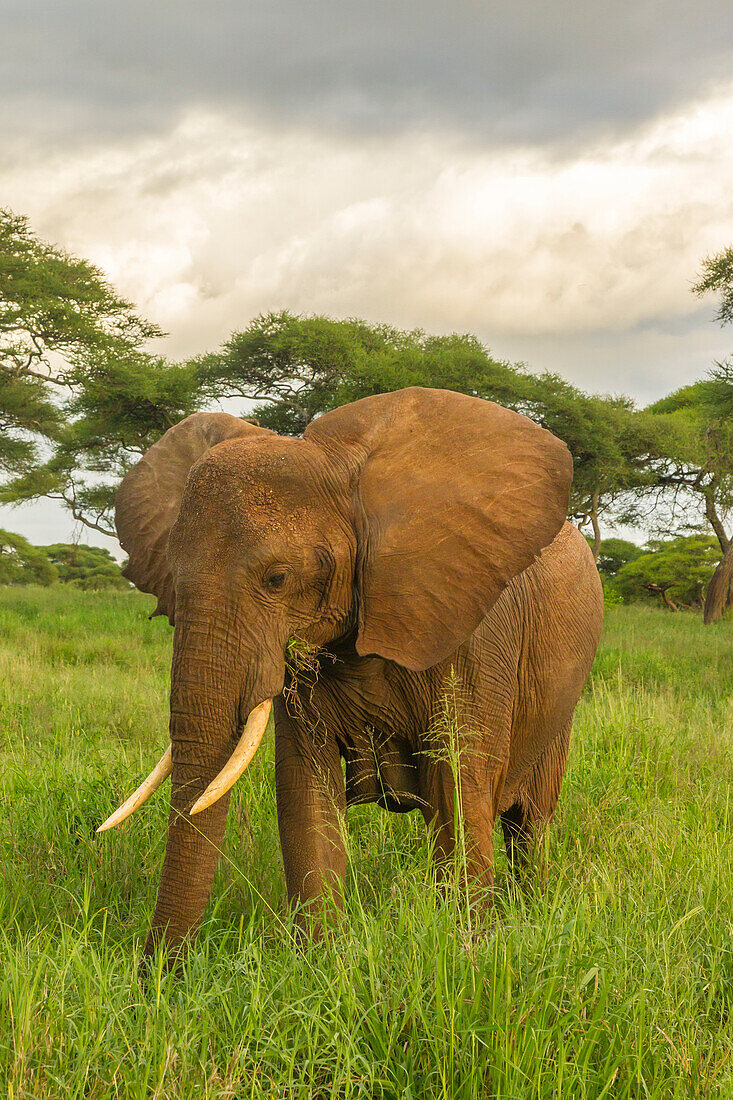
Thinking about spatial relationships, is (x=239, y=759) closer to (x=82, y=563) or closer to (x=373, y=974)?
(x=373, y=974)

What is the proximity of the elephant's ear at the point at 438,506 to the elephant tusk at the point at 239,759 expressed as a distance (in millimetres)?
339

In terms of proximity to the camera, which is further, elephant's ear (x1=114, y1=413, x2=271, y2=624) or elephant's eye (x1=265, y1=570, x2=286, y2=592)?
elephant's ear (x1=114, y1=413, x2=271, y2=624)

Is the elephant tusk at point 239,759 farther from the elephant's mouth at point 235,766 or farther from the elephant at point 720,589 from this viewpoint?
the elephant at point 720,589

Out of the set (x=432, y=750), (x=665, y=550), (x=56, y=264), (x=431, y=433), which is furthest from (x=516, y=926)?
(x=665, y=550)

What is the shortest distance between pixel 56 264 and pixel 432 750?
22.4 m

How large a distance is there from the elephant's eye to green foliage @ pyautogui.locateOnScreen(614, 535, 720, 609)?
28.6 metres

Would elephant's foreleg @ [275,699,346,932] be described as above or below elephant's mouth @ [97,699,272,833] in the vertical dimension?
below

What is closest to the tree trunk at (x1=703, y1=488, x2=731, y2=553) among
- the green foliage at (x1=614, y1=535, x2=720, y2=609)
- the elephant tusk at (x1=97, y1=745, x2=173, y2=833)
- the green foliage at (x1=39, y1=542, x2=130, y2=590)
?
the green foliage at (x1=614, y1=535, x2=720, y2=609)

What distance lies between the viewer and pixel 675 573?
30.5 meters

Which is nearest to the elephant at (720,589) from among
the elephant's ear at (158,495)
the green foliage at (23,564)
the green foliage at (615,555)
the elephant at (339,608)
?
the green foliage at (615,555)

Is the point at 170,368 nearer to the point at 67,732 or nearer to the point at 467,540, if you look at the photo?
the point at 67,732

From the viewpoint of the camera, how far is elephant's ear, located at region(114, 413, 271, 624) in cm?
340

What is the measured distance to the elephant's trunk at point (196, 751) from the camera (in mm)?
2645

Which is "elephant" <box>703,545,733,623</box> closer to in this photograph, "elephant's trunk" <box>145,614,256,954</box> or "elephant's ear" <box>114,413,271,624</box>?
"elephant's ear" <box>114,413,271,624</box>
